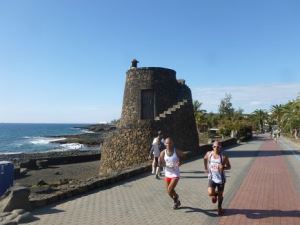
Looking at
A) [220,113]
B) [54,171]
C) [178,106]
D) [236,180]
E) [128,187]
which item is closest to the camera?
[128,187]

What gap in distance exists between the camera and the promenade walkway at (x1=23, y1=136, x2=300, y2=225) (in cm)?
830

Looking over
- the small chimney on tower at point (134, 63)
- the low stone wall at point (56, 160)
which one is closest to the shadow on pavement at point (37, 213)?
the small chimney on tower at point (134, 63)

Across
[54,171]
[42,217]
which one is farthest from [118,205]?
[54,171]

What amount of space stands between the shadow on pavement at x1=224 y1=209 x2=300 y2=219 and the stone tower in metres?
14.3

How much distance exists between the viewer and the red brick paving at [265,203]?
833cm

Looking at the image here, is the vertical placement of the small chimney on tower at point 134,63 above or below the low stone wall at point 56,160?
above

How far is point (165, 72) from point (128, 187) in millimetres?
15532

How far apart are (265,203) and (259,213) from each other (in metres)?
1.22

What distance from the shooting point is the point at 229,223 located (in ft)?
26.3

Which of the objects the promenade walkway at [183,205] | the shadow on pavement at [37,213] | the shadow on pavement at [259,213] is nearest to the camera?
the shadow on pavement at [37,213]

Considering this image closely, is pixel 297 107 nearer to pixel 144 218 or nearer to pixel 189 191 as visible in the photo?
pixel 189 191

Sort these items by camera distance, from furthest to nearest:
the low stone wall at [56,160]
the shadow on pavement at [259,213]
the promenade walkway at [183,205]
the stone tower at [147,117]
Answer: the low stone wall at [56,160]
the stone tower at [147,117]
the shadow on pavement at [259,213]
the promenade walkway at [183,205]

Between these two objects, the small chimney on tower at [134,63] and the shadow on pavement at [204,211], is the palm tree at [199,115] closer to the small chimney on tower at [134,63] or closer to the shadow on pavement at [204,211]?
the small chimney on tower at [134,63]

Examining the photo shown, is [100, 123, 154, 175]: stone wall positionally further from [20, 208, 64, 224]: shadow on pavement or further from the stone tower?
[20, 208, 64, 224]: shadow on pavement
